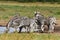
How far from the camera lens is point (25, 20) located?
51.2 feet

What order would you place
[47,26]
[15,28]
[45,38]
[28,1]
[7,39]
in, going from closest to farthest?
[7,39], [45,38], [15,28], [47,26], [28,1]

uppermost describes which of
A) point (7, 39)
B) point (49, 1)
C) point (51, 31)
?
point (7, 39)

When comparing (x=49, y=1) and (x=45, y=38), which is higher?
(x=45, y=38)

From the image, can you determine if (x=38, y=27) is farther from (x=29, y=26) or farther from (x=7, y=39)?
(x=7, y=39)

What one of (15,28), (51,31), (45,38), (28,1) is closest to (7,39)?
(45,38)

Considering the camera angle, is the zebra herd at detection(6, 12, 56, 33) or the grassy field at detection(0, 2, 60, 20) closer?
the zebra herd at detection(6, 12, 56, 33)

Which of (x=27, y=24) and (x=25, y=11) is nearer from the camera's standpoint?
(x=27, y=24)

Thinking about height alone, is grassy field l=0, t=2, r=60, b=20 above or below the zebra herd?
below

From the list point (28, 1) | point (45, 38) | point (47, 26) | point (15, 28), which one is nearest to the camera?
point (45, 38)

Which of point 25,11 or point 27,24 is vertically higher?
point 27,24

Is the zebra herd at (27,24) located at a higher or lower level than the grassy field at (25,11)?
higher

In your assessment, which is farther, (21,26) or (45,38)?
(21,26)

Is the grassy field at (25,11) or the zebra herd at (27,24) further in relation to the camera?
the grassy field at (25,11)

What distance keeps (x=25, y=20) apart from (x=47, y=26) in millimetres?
1817
